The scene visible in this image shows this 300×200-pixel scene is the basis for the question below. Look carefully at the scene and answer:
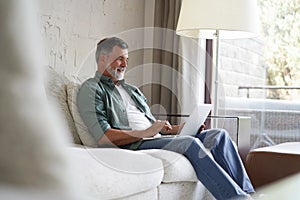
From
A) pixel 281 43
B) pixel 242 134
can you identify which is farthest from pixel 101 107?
pixel 281 43

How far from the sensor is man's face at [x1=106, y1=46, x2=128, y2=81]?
257cm

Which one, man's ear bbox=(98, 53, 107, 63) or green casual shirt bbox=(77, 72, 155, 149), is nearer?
green casual shirt bbox=(77, 72, 155, 149)

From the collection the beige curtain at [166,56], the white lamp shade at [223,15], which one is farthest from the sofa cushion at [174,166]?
the beige curtain at [166,56]

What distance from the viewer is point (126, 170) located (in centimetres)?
197

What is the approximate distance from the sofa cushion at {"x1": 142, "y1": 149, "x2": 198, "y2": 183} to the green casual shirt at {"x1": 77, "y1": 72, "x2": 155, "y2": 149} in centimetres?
20

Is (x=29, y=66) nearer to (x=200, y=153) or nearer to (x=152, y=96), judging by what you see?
(x=200, y=153)

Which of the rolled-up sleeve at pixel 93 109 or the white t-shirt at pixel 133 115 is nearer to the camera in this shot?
the rolled-up sleeve at pixel 93 109

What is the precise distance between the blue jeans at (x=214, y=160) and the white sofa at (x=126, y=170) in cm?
6

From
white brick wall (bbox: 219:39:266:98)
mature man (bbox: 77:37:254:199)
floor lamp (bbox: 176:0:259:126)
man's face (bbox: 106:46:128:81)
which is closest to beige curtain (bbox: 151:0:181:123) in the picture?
white brick wall (bbox: 219:39:266:98)

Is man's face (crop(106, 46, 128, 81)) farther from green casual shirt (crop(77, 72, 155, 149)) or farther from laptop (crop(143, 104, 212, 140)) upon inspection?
laptop (crop(143, 104, 212, 140))

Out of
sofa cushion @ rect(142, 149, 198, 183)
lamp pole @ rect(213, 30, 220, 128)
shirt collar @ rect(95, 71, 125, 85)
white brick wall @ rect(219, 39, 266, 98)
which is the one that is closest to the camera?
sofa cushion @ rect(142, 149, 198, 183)

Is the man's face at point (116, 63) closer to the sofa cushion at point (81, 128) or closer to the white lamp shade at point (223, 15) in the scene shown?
the sofa cushion at point (81, 128)

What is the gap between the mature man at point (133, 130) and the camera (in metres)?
2.33

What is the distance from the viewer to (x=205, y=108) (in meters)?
2.65
